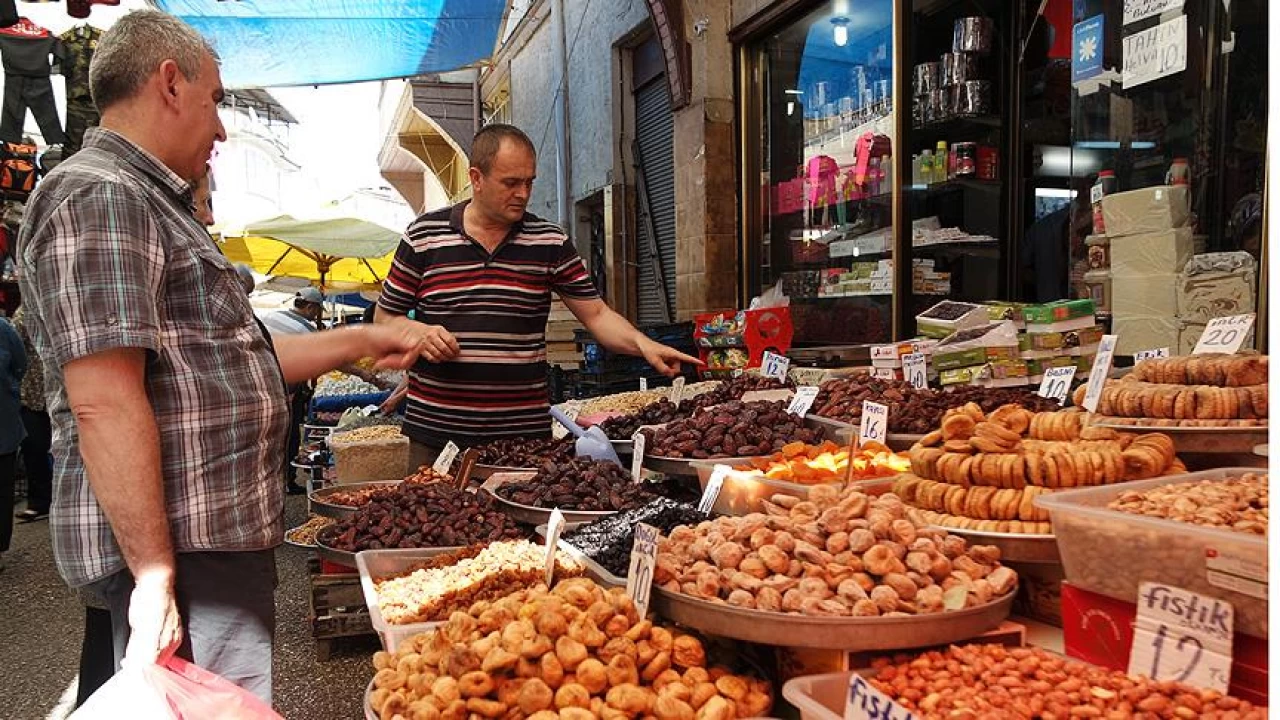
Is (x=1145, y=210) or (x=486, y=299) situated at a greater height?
(x=1145, y=210)

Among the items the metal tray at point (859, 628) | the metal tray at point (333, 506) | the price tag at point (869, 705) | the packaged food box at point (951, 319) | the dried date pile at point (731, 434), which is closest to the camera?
the price tag at point (869, 705)

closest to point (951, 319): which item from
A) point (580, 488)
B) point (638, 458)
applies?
point (638, 458)

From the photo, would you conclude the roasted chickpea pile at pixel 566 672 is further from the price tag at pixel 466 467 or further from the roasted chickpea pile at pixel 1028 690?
the price tag at pixel 466 467

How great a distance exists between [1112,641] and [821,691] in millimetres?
485

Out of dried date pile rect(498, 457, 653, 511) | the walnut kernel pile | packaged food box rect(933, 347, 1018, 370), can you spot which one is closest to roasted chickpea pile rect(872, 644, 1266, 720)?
the walnut kernel pile

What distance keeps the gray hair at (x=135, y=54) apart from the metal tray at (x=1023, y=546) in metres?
1.75

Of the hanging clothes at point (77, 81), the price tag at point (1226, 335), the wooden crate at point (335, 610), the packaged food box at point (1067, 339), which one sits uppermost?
the hanging clothes at point (77, 81)

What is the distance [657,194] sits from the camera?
9.48 metres

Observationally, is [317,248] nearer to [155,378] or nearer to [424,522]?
[424,522]

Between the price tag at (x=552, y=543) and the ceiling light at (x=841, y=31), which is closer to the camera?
the price tag at (x=552, y=543)

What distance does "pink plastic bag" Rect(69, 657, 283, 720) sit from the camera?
147 cm

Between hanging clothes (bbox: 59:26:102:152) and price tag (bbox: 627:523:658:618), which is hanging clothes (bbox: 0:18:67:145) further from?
price tag (bbox: 627:523:658:618)

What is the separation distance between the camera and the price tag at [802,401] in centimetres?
328

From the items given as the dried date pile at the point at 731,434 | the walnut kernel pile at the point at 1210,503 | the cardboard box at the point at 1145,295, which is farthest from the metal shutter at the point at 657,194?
the walnut kernel pile at the point at 1210,503
